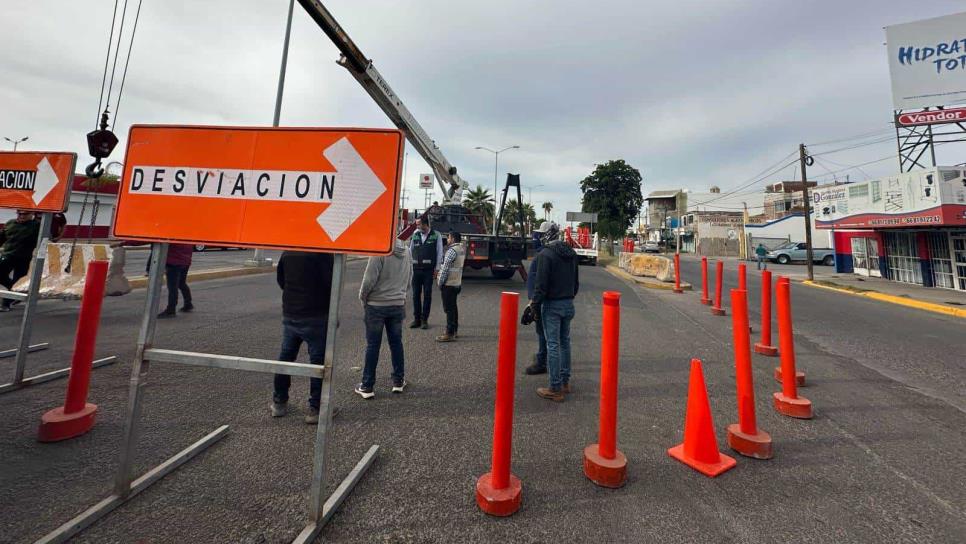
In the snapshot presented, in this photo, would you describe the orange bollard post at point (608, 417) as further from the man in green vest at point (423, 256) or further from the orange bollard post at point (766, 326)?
the man in green vest at point (423, 256)

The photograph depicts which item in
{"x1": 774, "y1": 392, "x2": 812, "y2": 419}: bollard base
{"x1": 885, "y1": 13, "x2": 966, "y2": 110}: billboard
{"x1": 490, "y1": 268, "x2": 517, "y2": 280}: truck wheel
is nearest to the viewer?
{"x1": 774, "y1": 392, "x2": 812, "y2": 419}: bollard base

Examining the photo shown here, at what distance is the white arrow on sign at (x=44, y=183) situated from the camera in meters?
3.80

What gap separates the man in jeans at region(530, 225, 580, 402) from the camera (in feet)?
12.3

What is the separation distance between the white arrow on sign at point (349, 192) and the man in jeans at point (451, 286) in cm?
354

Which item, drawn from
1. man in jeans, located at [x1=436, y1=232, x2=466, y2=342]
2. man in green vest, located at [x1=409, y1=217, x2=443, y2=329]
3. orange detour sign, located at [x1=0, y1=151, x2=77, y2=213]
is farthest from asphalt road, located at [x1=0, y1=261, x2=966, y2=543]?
orange detour sign, located at [x1=0, y1=151, x2=77, y2=213]

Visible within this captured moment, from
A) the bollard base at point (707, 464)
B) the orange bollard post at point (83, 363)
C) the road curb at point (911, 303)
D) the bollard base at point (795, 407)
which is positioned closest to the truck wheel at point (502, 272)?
the bollard base at point (795, 407)

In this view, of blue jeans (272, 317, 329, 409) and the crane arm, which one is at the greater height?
the crane arm

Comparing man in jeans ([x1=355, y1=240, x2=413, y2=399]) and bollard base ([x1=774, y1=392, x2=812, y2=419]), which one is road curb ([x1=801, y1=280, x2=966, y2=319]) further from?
man in jeans ([x1=355, y1=240, x2=413, y2=399])

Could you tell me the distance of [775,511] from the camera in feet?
7.05

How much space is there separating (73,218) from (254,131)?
4350 cm

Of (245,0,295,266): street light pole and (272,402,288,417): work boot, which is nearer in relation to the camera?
(272,402,288,417): work boot

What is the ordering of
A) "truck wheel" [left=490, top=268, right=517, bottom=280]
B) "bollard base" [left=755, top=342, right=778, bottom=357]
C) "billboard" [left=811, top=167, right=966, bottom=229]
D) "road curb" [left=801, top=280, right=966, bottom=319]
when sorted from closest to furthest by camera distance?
1. "bollard base" [left=755, top=342, right=778, bottom=357]
2. "road curb" [left=801, top=280, right=966, bottom=319]
3. "truck wheel" [left=490, top=268, right=517, bottom=280]
4. "billboard" [left=811, top=167, right=966, bottom=229]

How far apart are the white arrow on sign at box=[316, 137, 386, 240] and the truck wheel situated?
923 cm

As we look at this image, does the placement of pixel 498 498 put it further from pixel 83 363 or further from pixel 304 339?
pixel 83 363
